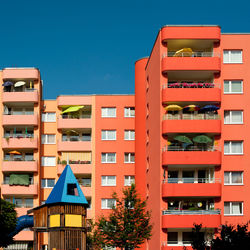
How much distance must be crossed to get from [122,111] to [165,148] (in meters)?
18.0

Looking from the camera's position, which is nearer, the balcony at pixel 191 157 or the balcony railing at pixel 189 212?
the balcony railing at pixel 189 212

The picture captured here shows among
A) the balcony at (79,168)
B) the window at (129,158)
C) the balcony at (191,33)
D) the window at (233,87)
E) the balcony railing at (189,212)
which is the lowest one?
the balcony railing at (189,212)

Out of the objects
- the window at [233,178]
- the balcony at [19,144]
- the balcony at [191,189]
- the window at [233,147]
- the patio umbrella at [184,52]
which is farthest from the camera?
the balcony at [19,144]

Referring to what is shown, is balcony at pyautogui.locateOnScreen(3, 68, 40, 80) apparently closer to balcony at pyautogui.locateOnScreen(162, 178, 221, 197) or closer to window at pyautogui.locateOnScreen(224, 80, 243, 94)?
window at pyautogui.locateOnScreen(224, 80, 243, 94)

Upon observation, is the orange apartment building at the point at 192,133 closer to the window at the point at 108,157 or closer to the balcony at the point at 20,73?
the window at the point at 108,157

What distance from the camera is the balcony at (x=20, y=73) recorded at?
70.1m

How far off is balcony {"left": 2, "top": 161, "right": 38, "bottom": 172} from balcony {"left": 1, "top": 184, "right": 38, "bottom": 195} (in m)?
1.89

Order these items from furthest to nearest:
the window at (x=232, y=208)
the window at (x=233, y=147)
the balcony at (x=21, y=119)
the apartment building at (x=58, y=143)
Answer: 1. the balcony at (x=21, y=119)
2. the apartment building at (x=58, y=143)
3. the window at (x=233, y=147)
4. the window at (x=232, y=208)

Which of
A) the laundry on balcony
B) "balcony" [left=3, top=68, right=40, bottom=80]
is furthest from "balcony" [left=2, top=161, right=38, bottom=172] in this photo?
"balcony" [left=3, top=68, right=40, bottom=80]

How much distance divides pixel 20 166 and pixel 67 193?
66.4 ft

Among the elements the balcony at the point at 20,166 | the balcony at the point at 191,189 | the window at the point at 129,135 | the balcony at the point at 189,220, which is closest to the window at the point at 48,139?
the balcony at the point at 20,166

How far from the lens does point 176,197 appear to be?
179 feet

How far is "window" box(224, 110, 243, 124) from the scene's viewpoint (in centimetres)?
5533

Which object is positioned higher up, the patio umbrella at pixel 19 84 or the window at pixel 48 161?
the patio umbrella at pixel 19 84
